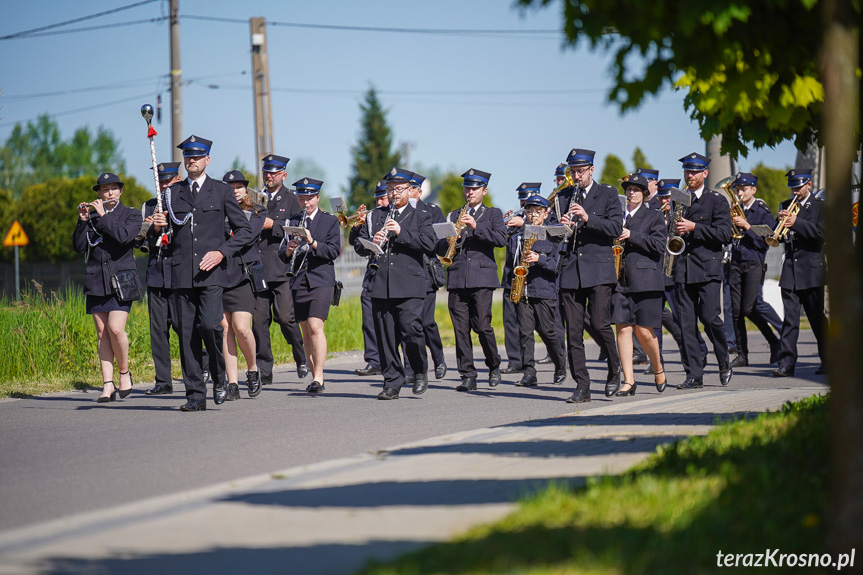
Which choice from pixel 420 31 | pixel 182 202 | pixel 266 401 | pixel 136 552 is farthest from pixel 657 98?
pixel 420 31

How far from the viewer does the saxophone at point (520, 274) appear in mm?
12758

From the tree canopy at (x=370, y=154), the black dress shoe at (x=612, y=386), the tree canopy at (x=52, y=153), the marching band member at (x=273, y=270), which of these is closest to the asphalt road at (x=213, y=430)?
the black dress shoe at (x=612, y=386)

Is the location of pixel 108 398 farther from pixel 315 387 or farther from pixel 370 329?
pixel 370 329

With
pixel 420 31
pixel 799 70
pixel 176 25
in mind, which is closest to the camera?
pixel 799 70

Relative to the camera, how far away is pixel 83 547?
5008 millimetres

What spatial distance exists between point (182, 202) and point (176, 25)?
53.8ft

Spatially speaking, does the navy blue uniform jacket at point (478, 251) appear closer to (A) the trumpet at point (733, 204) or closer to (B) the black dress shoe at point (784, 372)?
(A) the trumpet at point (733, 204)

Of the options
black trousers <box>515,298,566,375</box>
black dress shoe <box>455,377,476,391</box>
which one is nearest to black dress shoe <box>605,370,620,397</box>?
black trousers <box>515,298,566,375</box>

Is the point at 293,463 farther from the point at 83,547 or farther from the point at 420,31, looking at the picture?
the point at 420,31

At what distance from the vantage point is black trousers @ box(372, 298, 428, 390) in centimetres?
1126

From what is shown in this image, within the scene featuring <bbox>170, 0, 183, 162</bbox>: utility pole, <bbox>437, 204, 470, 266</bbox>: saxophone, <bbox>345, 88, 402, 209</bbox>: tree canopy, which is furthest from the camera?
<bbox>345, 88, 402, 209</bbox>: tree canopy

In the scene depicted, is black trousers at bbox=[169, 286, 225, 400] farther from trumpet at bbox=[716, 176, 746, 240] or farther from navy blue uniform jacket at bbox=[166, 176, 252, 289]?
trumpet at bbox=[716, 176, 746, 240]

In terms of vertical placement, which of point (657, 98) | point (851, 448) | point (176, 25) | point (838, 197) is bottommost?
point (851, 448)

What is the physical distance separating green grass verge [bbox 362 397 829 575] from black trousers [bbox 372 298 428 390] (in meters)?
5.11
